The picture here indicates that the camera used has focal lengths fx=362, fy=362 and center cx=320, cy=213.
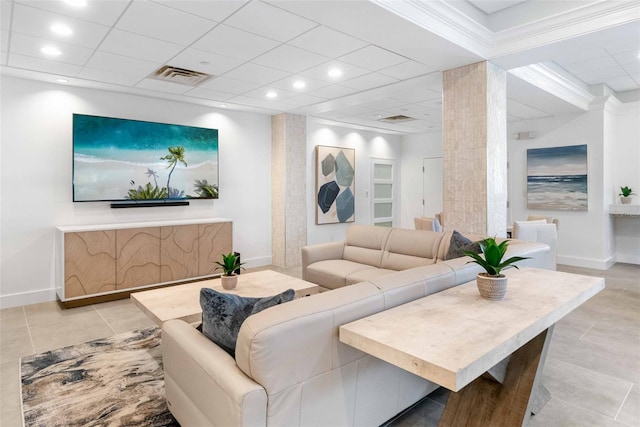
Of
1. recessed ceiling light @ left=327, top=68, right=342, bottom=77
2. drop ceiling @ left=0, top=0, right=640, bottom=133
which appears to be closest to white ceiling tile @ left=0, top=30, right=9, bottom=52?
drop ceiling @ left=0, top=0, right=640, bottom=133

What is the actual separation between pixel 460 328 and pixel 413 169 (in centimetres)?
766

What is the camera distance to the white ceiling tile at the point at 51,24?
8.96 ft

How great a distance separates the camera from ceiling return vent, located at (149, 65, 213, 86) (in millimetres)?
4018

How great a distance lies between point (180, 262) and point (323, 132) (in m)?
3.82

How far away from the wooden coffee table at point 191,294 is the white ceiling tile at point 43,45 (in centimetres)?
235

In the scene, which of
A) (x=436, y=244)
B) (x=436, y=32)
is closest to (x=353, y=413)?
(x=436, y=244)

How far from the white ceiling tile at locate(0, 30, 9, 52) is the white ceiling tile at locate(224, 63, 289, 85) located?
6.35 ft

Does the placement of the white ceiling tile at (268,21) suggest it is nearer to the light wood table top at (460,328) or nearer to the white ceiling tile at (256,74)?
the white ceiling tile at (256,74)

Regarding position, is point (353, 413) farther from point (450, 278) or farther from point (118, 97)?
point (118, 97)

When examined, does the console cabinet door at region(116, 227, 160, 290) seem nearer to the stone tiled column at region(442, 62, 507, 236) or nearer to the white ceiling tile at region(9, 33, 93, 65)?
the white ceiling tile at region(9, 33, 93, 65)

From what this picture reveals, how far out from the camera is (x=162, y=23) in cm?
290

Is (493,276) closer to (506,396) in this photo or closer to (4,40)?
(506,396)

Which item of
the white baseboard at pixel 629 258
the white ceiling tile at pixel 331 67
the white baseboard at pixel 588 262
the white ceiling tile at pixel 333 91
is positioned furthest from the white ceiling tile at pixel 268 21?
the white baseboard at pixel 629 258

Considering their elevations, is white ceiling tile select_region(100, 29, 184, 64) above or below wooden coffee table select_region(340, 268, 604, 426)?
above
